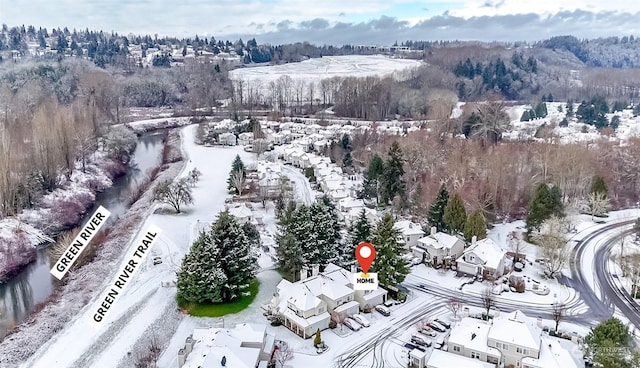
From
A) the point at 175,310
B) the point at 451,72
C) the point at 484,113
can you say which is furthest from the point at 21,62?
the point at 175,310

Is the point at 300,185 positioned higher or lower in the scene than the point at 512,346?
higher

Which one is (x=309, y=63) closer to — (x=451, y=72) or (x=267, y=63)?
(x=267, y=63)

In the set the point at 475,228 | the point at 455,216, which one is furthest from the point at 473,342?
the point at 455,216

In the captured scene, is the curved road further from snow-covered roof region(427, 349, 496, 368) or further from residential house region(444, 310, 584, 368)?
snow-covered roof region(427, 349, 496, 368)

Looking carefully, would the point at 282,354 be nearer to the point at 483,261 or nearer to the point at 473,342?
the point at 473,342

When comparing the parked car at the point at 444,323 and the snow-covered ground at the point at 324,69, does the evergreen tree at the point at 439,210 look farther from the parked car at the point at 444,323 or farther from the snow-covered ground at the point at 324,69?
the snow-covered ground at the point at 324,69

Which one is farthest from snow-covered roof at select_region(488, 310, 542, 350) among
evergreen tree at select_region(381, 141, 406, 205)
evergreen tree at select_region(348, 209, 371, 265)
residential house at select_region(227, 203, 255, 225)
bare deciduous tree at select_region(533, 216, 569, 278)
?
evergreen tree at select_region(381, 141, 406, 205)
